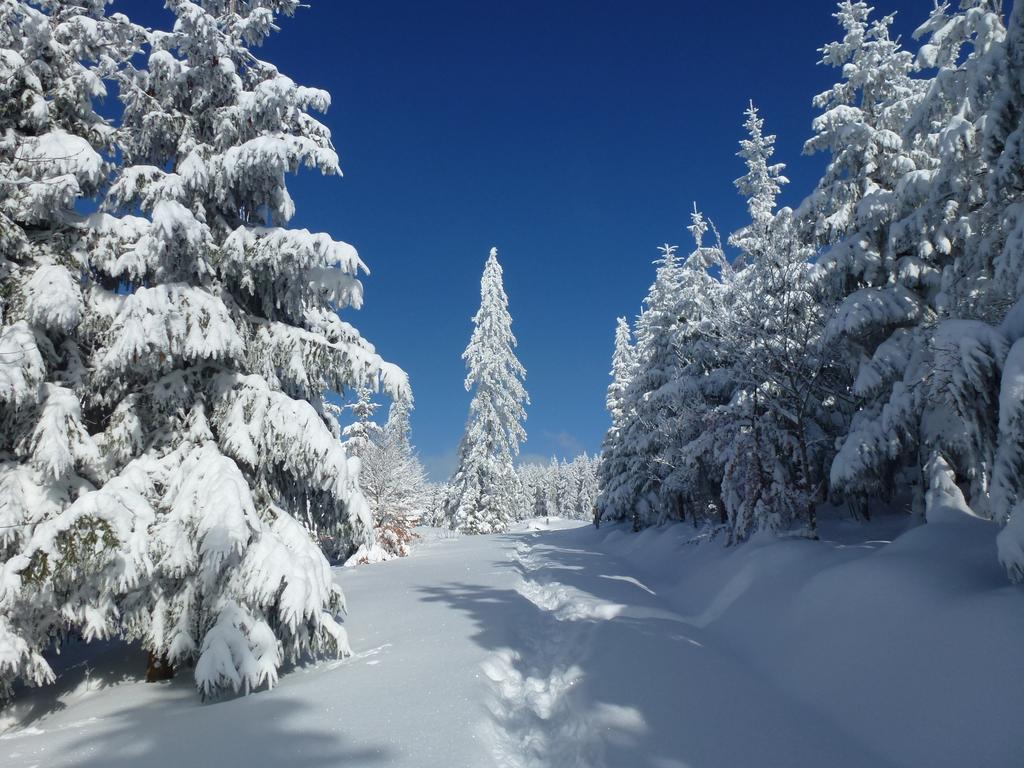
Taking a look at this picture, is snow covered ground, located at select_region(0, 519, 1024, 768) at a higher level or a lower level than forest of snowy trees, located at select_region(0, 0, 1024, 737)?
lower

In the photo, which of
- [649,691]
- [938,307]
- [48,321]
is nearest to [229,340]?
[48,321]

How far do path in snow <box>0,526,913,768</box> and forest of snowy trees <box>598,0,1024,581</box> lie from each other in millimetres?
3012

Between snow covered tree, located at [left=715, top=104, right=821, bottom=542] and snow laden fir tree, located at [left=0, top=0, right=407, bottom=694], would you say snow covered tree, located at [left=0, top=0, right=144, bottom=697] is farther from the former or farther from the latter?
snow covered tree, located at [left=715, top=104, right=821, bottom=542]

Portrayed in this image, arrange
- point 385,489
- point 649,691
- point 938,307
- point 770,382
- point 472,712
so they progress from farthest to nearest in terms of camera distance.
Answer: point 385,489
point 770,382
point 938,307
point 649,691
point 472,712

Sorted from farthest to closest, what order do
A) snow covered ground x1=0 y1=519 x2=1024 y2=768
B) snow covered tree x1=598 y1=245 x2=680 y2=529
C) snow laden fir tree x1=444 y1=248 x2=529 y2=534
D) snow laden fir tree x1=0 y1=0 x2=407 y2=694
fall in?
snow laden fir tree x1=444 y1=248 x2=529 y2=534 → snow covered tree x1=598 y1=245 x2=680 y2=529 → snow laden fir tree x1=0 y1=0 x2=407 y2=694 → snow covered ground x1=0 y1=519 x2=1024 y2=768

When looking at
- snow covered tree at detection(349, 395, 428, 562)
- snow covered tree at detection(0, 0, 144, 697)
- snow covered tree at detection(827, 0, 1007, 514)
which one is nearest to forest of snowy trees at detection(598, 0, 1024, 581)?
snow covered tree at detection(827, 0, 1007, 514)

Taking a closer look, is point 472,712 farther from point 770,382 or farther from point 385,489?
point 385,489

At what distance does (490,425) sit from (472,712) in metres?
30.3

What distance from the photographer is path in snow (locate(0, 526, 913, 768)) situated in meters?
4.68

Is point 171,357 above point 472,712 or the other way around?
above

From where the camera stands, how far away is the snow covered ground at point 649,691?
4613mm

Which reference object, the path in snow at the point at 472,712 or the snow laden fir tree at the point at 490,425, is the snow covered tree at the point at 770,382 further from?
the snow laden fir tree at the point at 490,425

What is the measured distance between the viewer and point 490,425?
35.6 metres

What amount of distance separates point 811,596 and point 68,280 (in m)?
10.6
